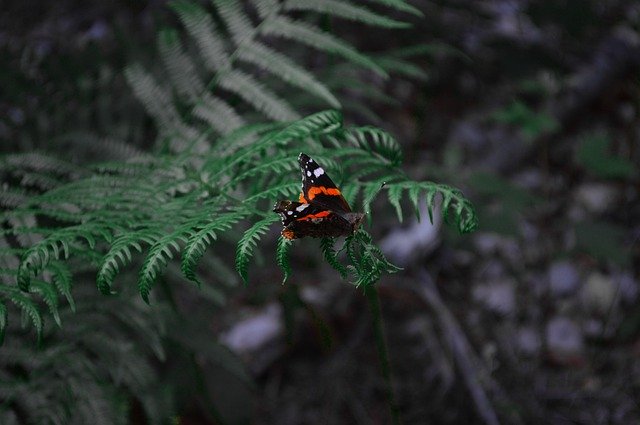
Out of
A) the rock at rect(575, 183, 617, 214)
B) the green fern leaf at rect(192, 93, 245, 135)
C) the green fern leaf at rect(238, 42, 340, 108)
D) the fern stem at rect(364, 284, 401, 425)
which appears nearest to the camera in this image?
the fern stem at rect(364, 284, 401, 425)

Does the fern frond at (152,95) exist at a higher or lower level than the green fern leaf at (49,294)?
higher

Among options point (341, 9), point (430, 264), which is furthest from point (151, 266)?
point (430, 264)

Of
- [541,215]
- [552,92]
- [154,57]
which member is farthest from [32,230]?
[552,92]

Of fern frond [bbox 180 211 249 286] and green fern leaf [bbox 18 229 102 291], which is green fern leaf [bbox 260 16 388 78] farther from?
green fern leaf [bbox 18 229 102 291]

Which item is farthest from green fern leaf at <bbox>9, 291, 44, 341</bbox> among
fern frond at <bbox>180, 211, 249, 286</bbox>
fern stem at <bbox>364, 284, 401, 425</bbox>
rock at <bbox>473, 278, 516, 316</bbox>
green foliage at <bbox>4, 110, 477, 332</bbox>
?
rock at <bbox>473, 278, 516, 316</bbox>

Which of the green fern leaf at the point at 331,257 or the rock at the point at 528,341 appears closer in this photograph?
the green fern leaf at the point at 331,257

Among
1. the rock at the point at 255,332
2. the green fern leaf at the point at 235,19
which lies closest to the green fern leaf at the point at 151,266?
the green fern leaf at the point at 235,19

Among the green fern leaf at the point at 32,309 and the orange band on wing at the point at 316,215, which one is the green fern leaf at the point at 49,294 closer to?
the green fern leaf at the point at 32,309

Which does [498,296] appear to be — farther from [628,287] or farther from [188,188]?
[188,188]
